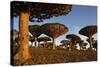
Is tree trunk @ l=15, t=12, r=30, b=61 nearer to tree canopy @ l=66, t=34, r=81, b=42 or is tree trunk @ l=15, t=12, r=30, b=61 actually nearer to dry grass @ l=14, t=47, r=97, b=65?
dry grass @ l=14, t=47, r=97, b=65

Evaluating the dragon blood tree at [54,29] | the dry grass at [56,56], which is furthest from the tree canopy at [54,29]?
the dry grass at [56,56]

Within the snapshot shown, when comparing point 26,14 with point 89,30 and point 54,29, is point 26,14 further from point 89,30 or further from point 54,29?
point 89,30

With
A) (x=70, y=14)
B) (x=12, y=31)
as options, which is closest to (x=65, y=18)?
(x=70, y=14)

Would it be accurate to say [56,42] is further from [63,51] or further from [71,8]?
[71,8]

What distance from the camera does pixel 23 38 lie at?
7.54 feet

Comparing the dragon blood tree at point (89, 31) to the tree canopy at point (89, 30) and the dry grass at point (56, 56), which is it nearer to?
the tree canopy at point (89, 30)

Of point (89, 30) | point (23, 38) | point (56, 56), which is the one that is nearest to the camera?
point (23, 38)

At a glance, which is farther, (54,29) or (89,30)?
(89,30)

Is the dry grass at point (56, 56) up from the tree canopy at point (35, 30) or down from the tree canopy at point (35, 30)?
down

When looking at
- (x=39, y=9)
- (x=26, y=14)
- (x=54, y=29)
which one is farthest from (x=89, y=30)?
(x=26, y=14)

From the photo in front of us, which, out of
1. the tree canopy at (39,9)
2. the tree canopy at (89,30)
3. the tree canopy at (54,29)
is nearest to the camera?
the tree canopy at (39,9)

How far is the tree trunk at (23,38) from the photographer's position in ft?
7.50

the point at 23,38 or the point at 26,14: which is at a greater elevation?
the point at 26,14
